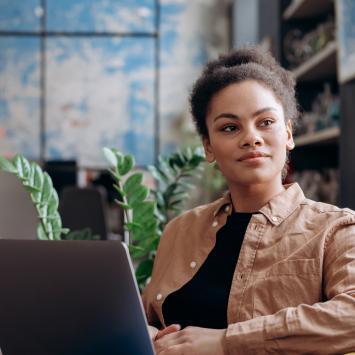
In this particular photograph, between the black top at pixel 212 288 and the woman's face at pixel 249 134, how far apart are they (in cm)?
11

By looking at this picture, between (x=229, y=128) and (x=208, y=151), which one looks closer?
(x=229, y=128)

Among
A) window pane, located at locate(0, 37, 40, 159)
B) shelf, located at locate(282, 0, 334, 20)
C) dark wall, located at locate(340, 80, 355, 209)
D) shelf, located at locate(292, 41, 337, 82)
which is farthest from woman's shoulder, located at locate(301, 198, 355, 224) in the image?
window pane, located at locate(0, 37, 40, 159)

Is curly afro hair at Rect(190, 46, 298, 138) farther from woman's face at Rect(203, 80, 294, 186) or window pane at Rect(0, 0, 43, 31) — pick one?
window pane at Rect(0, 0, 43, 31)

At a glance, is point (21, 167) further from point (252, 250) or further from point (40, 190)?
point (252, 250)

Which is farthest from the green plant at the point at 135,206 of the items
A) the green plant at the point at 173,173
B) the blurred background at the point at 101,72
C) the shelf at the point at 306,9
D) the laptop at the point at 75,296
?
the blurred background at the point at 101,72

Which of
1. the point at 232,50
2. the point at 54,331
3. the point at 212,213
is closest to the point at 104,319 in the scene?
the point at 54,331

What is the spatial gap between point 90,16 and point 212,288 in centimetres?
624

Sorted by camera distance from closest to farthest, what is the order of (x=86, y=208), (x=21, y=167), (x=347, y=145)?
(x=21, y=167)
(x=347, y=145)
(x=86, y=208)

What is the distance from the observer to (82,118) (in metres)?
7.02

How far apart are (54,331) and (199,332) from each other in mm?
282

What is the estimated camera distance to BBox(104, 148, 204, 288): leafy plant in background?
169 cm

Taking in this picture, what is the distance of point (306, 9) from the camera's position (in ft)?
12.6

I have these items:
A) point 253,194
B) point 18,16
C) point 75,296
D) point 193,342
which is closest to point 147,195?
point 253,194

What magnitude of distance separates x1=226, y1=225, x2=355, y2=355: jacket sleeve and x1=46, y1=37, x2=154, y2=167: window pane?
597 centimetres
